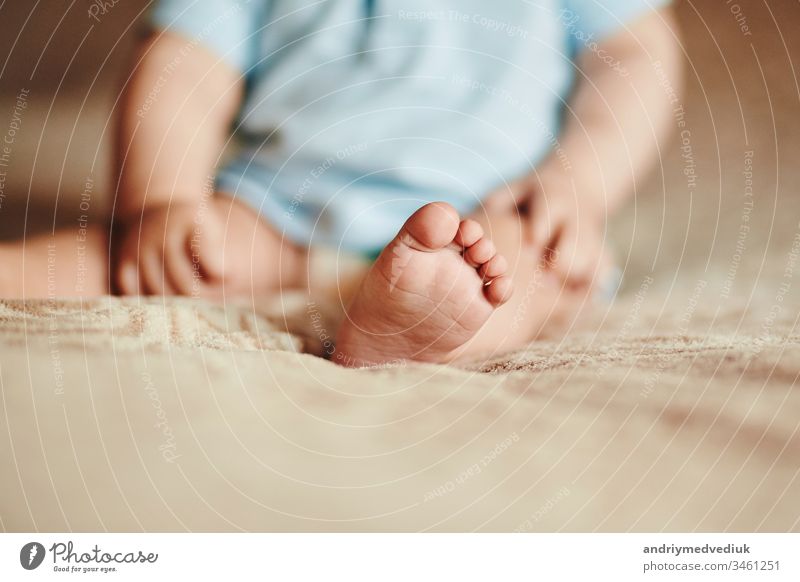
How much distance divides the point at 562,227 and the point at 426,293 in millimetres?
173

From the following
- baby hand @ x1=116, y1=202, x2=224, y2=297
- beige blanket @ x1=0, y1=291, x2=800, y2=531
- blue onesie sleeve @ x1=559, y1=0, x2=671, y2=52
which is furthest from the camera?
blue onesie sleeve @ x1=559, y1=0, x2=671, y2=52

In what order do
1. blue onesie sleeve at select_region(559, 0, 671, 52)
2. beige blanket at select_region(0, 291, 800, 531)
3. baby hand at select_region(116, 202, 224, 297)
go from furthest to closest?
blue onesie sleeve at select_region(559, 0, 671, 52) → baby hand at select_region(116, 202, 224, 297) → beige blanket at select_region(0, 291, 800, 531)

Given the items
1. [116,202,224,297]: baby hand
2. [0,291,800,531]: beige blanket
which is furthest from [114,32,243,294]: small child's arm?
[0,291,800,531]: beige blanket

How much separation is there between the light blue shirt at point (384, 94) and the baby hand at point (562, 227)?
0.02 metres

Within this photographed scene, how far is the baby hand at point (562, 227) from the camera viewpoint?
50cm

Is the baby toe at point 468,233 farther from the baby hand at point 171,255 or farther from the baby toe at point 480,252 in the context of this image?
the baby hand at point 171,255

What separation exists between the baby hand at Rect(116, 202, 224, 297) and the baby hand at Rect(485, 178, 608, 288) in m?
0.20

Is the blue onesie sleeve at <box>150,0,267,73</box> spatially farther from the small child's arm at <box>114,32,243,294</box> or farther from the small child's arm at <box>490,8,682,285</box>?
the small child's arm at <box>490,8,682,285</box>

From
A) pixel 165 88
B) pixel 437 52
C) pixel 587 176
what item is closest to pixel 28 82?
pixel 165 88

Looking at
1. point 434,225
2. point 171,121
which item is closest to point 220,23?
point 171,121

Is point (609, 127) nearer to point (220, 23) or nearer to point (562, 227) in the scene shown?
point (562, 227)

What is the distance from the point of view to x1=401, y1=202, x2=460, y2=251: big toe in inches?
14.0

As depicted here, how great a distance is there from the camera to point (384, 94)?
547 mm
